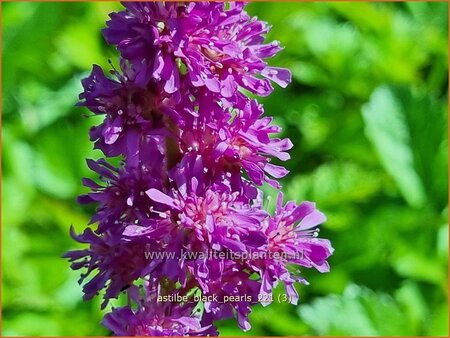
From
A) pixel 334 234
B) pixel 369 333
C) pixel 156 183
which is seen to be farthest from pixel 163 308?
pixel 334 234

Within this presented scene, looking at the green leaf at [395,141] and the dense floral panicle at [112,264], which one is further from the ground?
the green leaf at [395,141]

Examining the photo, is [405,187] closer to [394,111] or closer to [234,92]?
[394,111]

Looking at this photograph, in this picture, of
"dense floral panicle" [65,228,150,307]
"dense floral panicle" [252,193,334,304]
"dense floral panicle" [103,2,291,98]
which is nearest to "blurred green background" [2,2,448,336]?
"dense floral panicle" [252,193,334,304]

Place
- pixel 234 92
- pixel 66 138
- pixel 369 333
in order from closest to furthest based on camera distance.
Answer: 1. pixel 234 92
2. pixel 369 333
3. pixel 66 138

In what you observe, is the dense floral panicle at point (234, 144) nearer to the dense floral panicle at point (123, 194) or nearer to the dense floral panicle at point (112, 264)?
the dense floral panicle at point (123, 194)

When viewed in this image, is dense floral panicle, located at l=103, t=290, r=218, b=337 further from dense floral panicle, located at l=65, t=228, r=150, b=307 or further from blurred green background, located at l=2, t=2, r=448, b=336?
blurred green background, located at l=2, t=2, r=448, b=336

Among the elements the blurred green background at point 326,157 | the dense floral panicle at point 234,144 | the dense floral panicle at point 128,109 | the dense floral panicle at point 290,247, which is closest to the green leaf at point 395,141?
the blurred green background at point 326,157

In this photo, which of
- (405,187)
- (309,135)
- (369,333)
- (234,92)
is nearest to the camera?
(234,92)
